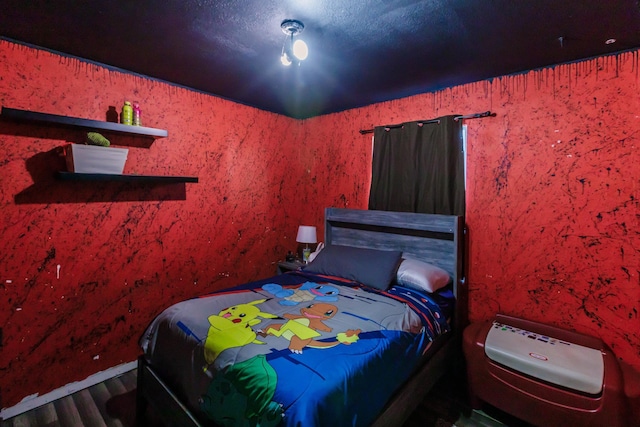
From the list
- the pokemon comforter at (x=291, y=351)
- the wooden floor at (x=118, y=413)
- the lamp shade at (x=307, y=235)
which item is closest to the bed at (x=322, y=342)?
the pokemon comforter at (x=291, y=351)

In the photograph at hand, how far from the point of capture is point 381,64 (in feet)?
7.02

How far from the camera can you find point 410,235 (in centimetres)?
267

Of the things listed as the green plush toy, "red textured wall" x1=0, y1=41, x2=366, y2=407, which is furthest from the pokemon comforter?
the green plush toy

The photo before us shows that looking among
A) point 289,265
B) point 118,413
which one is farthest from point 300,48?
point 118,413

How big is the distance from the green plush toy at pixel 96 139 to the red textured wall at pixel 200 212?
0.73 feet

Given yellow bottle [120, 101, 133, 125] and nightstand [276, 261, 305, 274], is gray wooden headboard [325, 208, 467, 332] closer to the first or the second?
nightstand [276, 261, 305, 274]

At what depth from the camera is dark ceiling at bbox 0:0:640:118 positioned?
150 cm

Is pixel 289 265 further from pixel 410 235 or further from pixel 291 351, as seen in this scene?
pixel 291 351

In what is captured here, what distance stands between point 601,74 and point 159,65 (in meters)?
3.10

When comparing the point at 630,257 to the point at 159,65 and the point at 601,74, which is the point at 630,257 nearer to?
the point at 601,74

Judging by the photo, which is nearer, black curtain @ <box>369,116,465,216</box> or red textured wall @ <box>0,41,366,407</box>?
red textured wall @ <box>0,41,366,407</box>

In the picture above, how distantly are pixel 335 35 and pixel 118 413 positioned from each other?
110 inches

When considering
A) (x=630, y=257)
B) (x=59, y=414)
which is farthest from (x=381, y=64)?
(x=59, y=414)

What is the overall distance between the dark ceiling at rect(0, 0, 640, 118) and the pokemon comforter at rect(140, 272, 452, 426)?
169cm
